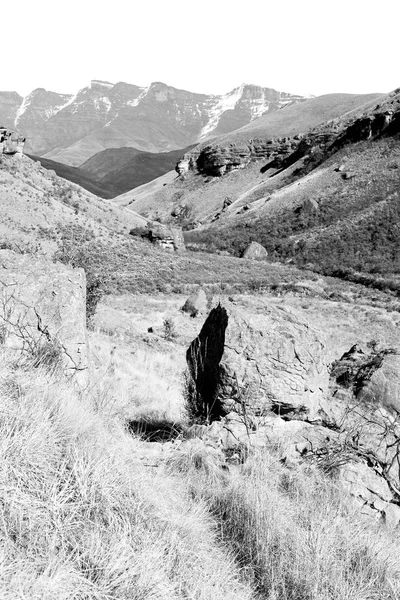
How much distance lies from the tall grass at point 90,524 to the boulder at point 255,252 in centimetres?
3880

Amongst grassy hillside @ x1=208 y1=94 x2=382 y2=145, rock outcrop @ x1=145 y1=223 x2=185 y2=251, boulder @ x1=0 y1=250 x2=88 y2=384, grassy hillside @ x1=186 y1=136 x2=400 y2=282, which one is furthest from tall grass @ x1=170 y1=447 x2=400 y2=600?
grassy hillside @ x1=208 y1=94 x2=382 y2=145

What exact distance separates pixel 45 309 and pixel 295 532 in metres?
3.84

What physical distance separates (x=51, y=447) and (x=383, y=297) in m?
26.1

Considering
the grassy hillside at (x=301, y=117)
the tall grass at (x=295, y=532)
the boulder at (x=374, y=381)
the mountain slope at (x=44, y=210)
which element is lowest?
the boulder at (x=374, y=381)

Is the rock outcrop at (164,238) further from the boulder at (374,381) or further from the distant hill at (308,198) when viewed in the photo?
the boulder at (374,381)

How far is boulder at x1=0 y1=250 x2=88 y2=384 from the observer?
4887 millimetres

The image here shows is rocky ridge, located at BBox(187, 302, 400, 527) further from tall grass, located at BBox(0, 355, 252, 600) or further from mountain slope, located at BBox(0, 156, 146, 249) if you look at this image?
mountain slope, located at BBox(0, 156, 146, 249)

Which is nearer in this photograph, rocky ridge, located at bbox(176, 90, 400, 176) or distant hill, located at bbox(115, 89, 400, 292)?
distant hill, located at bbox(115, 89, 400, 292)

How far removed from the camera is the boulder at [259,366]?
4512 millimetres

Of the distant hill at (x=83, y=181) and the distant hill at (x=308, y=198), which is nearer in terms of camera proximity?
the distant hill at (x=308, y=198)

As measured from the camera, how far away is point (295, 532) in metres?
2.51

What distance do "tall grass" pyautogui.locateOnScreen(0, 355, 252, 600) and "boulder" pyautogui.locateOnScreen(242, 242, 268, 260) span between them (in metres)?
38.8

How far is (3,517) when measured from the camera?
1.98 meters

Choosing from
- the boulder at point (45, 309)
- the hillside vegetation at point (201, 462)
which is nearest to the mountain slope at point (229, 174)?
the boulder at point (45, 309)
